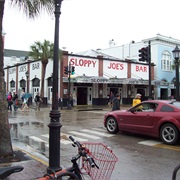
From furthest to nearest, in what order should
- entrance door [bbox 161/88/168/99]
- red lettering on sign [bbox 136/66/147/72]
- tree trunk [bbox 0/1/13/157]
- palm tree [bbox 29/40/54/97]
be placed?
1. entrance door [bbox 161/88/168/99]
2. red lettering on sign [bbox 136/66/147/72]
3. palm tree [bbox 29/40/54/97]
4. tree trunk [bbox 0/1/13/157]

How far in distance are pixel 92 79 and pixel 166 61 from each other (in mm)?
15452

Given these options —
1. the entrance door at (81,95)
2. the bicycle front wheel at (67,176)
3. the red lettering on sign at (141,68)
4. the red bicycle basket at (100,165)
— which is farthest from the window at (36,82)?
the bicycle front wheel at (67,176)

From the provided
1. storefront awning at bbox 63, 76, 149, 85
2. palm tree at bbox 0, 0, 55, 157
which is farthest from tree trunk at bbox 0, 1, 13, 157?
storefront awning at bbox 63, 76, 149, 85

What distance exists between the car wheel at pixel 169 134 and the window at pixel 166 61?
31158 millimetres

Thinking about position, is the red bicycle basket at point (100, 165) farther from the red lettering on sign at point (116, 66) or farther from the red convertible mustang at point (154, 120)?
the red lettering on sign at point (116, 66)

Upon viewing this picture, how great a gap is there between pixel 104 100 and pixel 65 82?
6.10m

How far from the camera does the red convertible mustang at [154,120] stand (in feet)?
28.8

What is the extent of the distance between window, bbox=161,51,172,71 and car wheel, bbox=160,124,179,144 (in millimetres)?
31158

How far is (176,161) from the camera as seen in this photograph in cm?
677

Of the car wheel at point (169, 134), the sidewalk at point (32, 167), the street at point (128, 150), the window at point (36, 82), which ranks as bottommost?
the street at point (128, 150)

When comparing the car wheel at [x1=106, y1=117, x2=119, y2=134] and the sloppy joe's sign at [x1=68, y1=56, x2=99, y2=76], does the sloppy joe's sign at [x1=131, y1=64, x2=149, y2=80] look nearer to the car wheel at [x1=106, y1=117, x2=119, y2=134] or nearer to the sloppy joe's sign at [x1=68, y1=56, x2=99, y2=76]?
the sloppy joe's sign at [x1=68, y1=56, x2=99, y2=76]

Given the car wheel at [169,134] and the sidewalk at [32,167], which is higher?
the car wheel at [169,134]

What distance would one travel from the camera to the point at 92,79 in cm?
2934

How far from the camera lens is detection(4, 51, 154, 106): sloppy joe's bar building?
29453mm
